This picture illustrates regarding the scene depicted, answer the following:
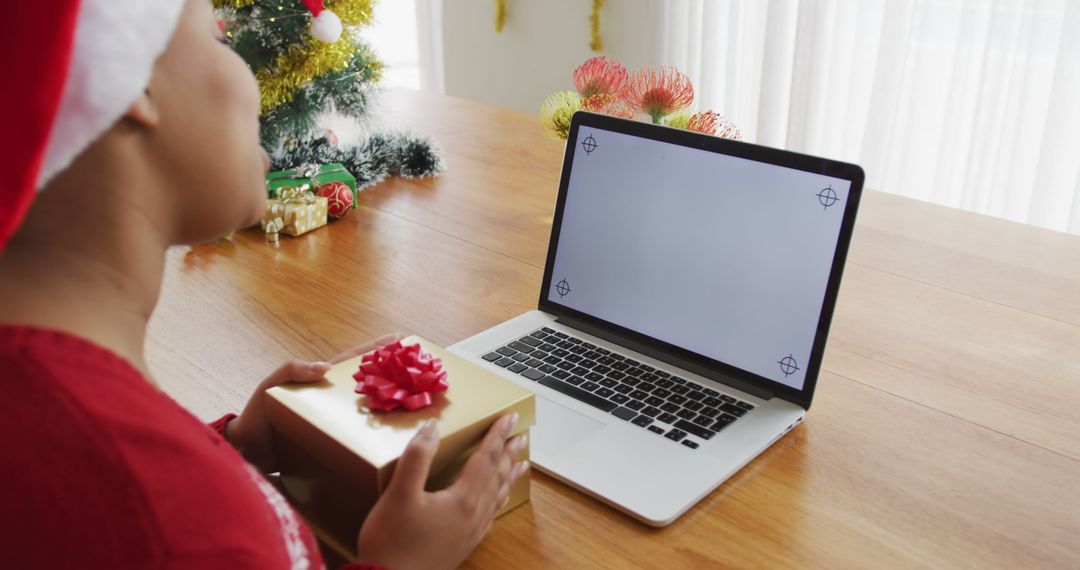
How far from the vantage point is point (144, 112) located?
20.9 inches

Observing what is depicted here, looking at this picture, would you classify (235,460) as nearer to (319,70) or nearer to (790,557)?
(790,557)

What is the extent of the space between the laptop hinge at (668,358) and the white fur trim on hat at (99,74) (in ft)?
1.94

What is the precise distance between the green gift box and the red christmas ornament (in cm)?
2

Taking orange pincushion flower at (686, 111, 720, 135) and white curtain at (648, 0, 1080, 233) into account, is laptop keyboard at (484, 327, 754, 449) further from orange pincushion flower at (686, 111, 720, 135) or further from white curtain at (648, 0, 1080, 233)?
white curtain at (648, 0, 1080, 233)

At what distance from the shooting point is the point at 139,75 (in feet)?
1.64

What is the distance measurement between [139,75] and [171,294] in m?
0.68

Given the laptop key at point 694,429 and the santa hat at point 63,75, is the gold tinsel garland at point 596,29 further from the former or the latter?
the santa hat at point 63,75

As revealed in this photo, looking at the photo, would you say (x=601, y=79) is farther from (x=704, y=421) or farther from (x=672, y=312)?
(x=704, y=421)

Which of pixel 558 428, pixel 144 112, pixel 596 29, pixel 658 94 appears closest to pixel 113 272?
pixel 144 112

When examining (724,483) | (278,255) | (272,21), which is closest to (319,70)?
(272,21)

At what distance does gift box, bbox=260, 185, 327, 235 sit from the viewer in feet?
4.23

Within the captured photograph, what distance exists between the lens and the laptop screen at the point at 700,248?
87 centimetres

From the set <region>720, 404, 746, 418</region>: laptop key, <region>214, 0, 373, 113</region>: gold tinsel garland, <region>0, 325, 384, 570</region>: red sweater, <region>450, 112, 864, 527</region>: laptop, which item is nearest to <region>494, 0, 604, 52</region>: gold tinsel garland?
<region>214, 0, 373, 113</region>: gold tinsel garland

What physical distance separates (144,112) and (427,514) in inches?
13.1
